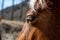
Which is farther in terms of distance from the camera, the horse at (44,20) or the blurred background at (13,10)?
the blurred background at (13,10)

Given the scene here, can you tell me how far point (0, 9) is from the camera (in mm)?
1249

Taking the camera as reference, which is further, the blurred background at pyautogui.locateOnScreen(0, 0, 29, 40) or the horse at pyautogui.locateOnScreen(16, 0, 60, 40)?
the blurred background at pyautogui.locateOnScreen(0, 0, 29, 40)

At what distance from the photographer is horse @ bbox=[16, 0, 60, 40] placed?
34 centimetres

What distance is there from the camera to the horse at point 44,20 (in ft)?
1.11

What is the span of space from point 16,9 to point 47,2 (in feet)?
3.27

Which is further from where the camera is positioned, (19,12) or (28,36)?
(19,12)

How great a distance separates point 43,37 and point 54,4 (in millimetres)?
71

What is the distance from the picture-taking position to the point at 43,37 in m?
0.35

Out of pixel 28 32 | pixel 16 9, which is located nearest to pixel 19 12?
pixel 16 9

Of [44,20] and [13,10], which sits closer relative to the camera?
[44,20]

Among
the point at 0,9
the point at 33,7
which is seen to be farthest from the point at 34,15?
the point at 0,9

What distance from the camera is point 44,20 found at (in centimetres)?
35

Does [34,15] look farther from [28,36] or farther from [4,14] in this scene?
[4,14]

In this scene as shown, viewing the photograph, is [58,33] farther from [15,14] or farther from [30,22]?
[15,14]
